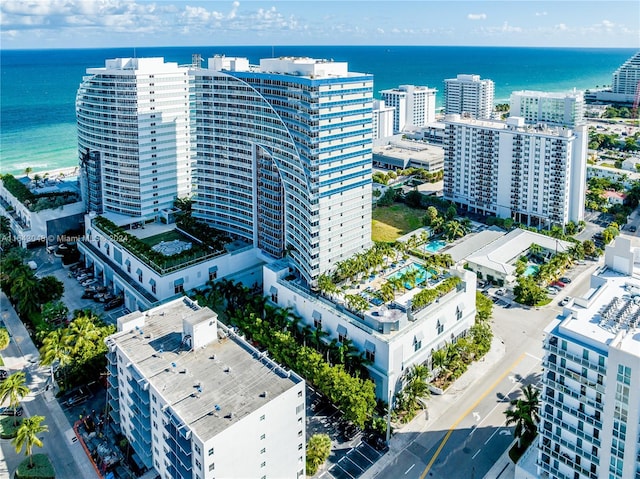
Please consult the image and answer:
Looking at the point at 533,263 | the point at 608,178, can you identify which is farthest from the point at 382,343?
the point at 608,178

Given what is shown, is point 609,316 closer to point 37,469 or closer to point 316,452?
point 316,452

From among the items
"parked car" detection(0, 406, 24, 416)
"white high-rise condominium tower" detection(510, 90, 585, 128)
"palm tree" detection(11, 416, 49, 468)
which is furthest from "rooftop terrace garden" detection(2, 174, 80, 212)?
"white high-rise condominium tower" detection(510, 90, 585, 128)

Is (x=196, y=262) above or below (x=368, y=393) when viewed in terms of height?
above

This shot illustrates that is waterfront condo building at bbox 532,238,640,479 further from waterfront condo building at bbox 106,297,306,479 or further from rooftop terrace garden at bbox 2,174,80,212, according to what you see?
rooftop terrace garden at bbox 2,174,80,212

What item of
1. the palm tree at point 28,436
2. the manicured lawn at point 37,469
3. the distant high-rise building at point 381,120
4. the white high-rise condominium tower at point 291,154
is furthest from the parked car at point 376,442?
the distant high-rise building at point 381,120

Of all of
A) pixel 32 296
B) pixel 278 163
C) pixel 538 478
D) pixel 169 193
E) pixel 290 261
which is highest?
pixel 278 163

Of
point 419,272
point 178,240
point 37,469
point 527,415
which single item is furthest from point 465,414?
point 178,240

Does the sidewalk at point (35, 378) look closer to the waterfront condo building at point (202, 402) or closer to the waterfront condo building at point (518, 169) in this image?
the waterfront condo building at point (202, 402)

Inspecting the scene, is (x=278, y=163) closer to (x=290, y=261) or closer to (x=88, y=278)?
(x=290, y=261)
